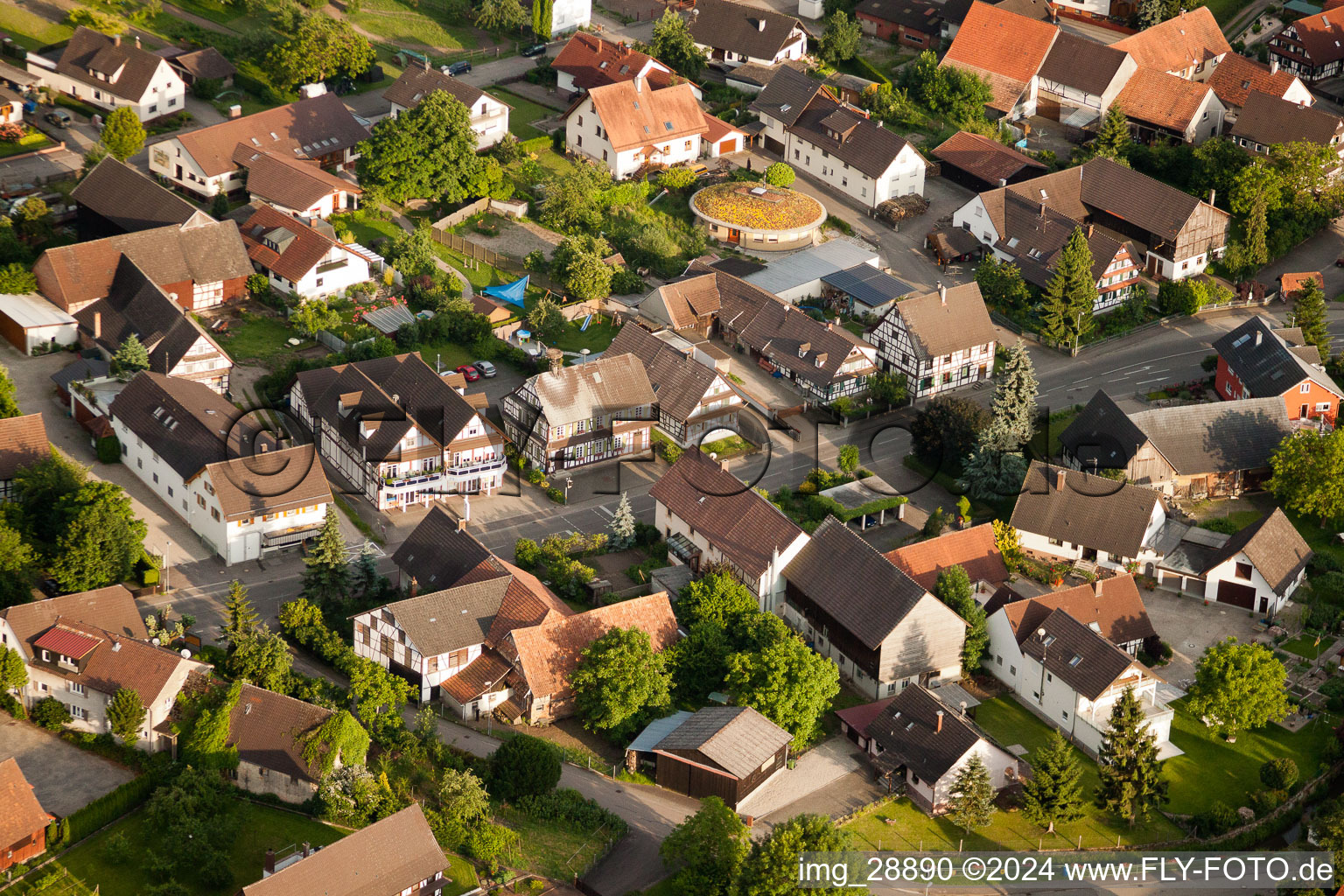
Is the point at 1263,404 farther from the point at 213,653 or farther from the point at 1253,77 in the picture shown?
the point at 213,653

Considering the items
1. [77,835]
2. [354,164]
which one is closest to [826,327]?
[354,164]

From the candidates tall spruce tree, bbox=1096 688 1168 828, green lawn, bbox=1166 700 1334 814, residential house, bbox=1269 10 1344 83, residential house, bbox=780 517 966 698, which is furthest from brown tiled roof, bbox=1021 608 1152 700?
residential house, bbox=1269 10 1344 83

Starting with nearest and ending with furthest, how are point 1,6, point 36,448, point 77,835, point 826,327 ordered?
point 77,835 → point 36,448 → point 826,327 → point 1,6

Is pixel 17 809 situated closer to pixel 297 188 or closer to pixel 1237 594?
pixel 297 188

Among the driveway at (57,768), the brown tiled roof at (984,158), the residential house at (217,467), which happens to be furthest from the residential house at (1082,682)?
the brown tiled roof at (984,158)

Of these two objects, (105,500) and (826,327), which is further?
(826,327)

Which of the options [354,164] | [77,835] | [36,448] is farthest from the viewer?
[354,164]
